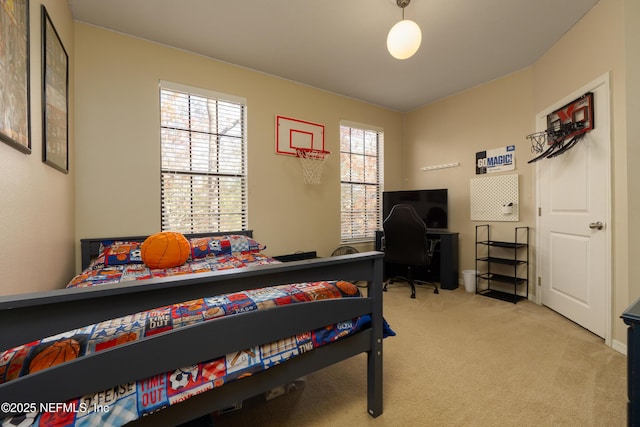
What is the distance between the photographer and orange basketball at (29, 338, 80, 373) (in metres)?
0.71

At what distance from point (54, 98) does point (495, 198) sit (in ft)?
14.6

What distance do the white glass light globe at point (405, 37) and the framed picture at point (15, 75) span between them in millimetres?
2081

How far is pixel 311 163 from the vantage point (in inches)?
147

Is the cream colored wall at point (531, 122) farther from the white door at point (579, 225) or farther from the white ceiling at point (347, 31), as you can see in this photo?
the white ceiling at point (347, 31)

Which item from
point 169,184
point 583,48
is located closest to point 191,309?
point 169,184

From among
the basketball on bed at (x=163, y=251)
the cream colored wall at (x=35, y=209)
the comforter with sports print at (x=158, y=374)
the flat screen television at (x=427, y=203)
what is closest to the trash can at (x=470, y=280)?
the flat screen television at (x=427, y=203)

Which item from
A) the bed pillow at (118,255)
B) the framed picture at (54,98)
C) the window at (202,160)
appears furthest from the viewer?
the window at (202,160)

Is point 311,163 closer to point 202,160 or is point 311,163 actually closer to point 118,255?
point 202,160

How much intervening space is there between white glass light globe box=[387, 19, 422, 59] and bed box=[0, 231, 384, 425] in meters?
1.57

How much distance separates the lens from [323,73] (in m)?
3.40

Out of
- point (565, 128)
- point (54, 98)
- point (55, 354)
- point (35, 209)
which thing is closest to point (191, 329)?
point (55, 354)

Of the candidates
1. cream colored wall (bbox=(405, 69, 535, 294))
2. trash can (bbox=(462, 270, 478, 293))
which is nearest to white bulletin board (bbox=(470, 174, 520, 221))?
cream colored wall (bbox=(405, 69, 535, 294))

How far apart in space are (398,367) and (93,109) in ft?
11.0

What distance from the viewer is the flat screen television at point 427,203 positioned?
12.8 ft
